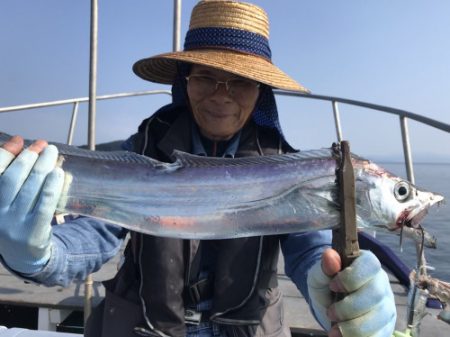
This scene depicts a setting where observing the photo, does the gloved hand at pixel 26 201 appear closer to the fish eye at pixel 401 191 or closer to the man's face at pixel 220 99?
the man's face at pixel 220 99

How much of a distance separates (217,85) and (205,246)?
1009 millimetres

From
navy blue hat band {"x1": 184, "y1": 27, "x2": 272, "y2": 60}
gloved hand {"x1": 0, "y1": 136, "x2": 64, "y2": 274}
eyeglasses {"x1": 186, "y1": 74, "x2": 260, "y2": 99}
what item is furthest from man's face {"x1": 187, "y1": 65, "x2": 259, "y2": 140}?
gloved hand {"x1": 0, "y1": 136, "x2": 64, "y2": 274}

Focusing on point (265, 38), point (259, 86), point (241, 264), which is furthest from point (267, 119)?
point (241, 264)

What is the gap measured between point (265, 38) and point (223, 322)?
1901 mm

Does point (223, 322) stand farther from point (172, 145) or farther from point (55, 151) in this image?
point (55, 151)

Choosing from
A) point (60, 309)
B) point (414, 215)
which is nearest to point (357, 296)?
point (414, 215)

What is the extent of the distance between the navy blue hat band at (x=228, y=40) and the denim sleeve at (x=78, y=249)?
136cm

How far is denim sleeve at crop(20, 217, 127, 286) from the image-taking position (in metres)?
2.36

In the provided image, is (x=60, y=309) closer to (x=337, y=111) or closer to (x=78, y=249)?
(x=78, y=249)

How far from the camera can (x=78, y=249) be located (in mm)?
2531

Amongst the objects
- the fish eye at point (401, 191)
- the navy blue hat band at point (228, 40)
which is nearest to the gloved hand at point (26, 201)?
the navy blue hat band at point (228, 40)

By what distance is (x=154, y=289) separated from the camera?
8.42 ft

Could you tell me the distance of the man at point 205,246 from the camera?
2145mm

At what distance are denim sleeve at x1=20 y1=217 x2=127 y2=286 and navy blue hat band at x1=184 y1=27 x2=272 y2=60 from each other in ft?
4.45
